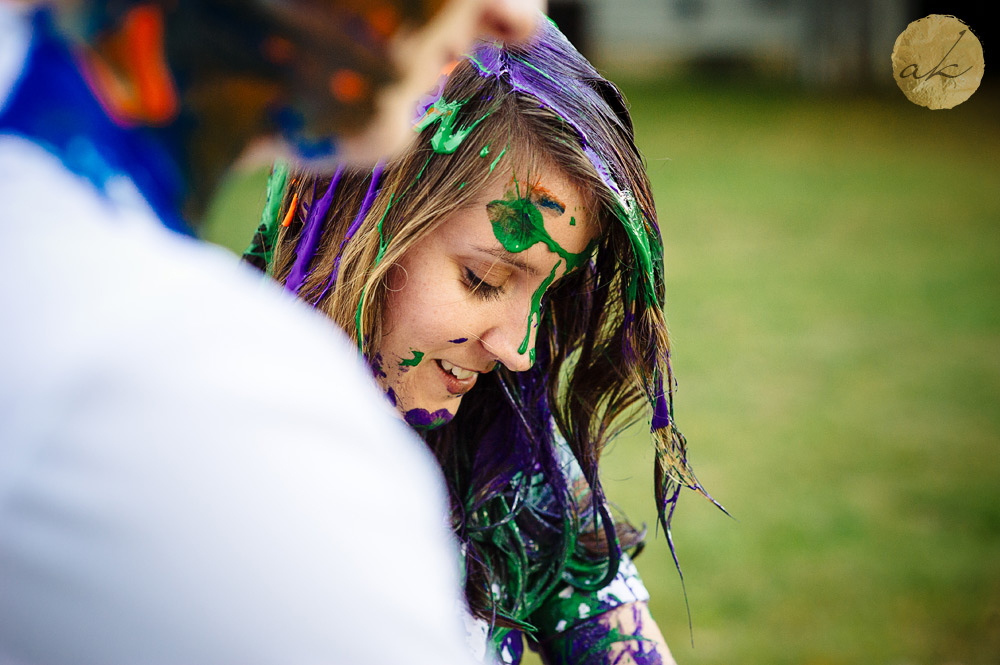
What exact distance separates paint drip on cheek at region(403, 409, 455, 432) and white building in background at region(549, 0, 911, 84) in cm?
1830

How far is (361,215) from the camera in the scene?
1463 millimetres

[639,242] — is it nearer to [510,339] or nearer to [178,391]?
[510,339]

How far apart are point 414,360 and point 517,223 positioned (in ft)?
0.90

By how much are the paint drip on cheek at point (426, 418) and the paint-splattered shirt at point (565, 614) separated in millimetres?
305

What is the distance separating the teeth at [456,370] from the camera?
155cm

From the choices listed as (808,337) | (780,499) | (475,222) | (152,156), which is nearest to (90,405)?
(152,156)

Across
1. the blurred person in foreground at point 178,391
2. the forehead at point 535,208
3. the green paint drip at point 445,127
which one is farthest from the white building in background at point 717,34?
the blurred person in foreground at point 178,391

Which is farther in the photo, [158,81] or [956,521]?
[956,521]

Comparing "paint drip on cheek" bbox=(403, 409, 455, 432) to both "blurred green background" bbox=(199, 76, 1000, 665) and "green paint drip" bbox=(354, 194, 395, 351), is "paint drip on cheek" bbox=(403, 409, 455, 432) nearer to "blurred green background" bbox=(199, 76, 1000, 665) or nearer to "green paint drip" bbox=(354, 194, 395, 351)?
"green paint drip" bbox=(354, 194, 395, 351)

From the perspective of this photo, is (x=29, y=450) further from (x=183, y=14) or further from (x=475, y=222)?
(x=475, y=222)

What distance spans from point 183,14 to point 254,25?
5 centimetres

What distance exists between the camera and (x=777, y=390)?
5762mm

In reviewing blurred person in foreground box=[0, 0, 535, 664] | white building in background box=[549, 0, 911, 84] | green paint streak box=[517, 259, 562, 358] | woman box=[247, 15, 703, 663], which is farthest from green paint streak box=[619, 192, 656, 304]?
white building in background box=[549, 0, 911, 84]

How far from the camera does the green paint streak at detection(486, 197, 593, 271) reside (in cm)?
147
